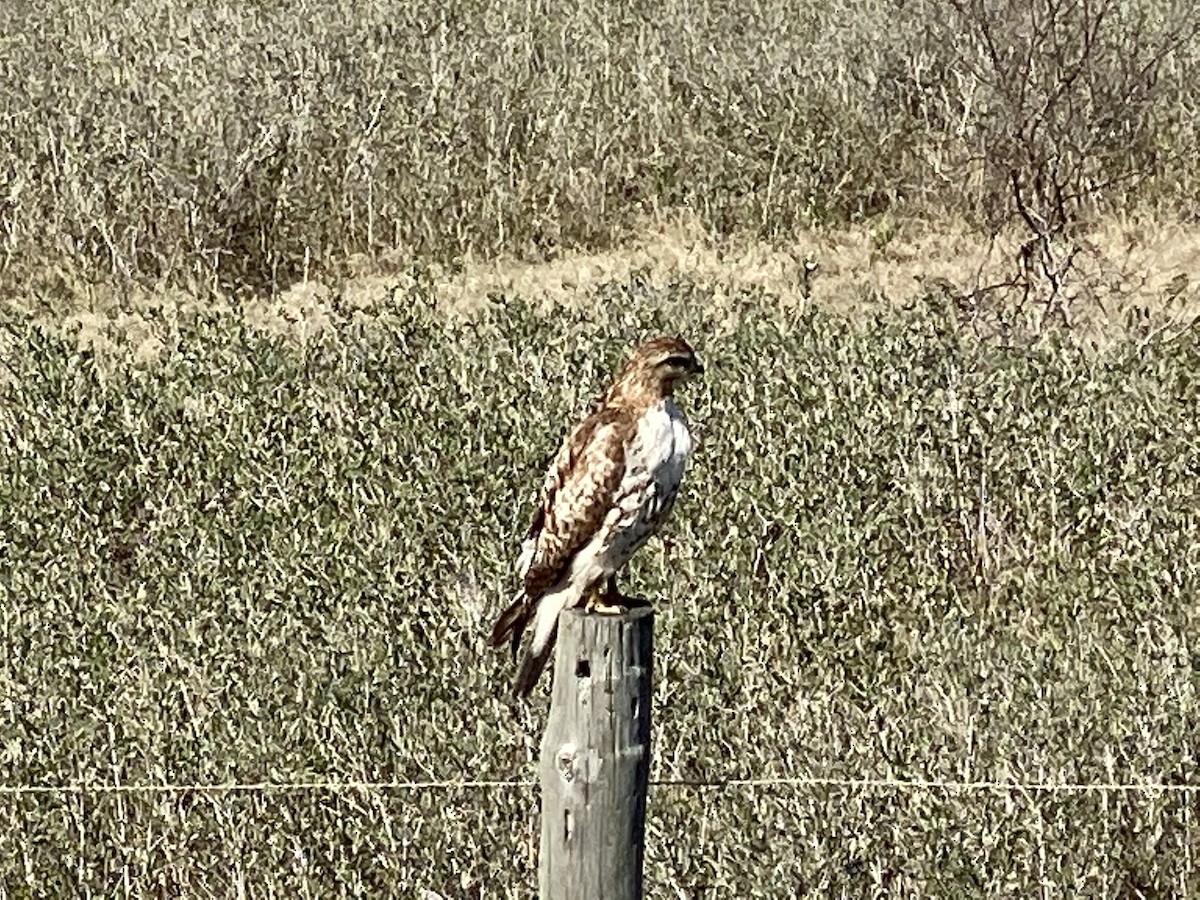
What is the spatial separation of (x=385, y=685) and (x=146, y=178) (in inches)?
238

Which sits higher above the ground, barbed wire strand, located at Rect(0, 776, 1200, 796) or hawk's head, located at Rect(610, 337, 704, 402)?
hawk's head, located at Rect(610, 337, 704, 402)

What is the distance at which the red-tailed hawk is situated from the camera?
3844 mm

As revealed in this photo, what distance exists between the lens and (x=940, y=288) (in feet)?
30.8

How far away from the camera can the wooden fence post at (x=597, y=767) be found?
118 inches

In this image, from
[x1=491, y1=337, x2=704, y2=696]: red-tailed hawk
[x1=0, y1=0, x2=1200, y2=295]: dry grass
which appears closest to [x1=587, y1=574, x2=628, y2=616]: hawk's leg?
[x1=491, y1=337, x2=704, y2=696]: red-tailed hawk

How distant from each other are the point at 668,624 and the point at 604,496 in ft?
3.80

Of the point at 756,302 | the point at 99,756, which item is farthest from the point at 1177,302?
the point at 99,756

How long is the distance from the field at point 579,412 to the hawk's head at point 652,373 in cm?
78

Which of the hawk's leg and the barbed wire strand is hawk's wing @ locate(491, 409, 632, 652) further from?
the barbed wire strand

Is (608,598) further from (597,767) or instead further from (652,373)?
(597,767)

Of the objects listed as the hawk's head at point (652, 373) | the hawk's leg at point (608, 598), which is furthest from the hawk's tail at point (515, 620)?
the hawk's head at point (652, 373)

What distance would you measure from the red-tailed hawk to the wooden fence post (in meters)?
0.77

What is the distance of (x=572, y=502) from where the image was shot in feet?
12.8

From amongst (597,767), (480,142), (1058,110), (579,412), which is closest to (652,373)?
(597,767)
